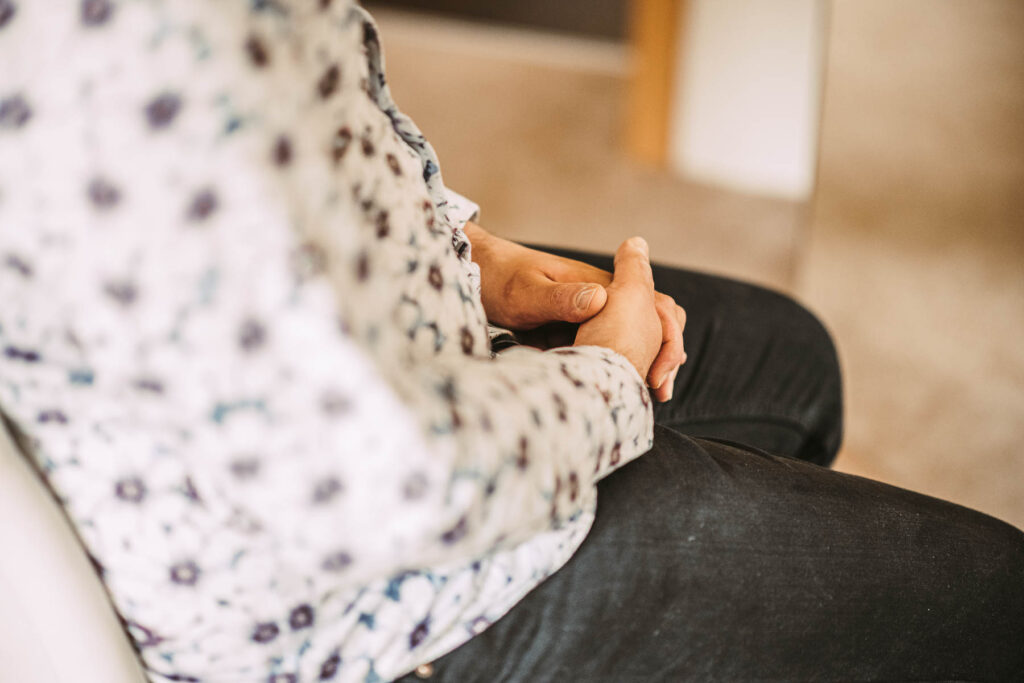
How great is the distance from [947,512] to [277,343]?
46 cm

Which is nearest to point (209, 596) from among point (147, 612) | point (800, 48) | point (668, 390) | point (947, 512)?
point (147, 612)

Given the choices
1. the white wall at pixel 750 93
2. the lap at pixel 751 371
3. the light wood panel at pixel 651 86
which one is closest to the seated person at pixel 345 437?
the lap at pixel 751 371

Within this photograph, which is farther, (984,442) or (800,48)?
(800,48)

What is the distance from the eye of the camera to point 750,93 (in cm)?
166

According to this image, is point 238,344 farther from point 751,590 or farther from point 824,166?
point 824,166

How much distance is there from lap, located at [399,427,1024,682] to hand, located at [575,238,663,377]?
0.20ft

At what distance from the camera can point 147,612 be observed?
382 mm

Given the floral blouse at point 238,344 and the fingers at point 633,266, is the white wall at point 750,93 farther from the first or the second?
the floral blouse at point 238,344

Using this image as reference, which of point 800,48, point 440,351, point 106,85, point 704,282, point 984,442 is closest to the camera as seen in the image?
point 106,85

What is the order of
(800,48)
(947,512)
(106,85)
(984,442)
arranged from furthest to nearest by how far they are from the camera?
1. (800,48)
2. (984,442)
3. (947,512)
4. (106,85)

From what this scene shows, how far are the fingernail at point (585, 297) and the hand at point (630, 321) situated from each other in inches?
0.4

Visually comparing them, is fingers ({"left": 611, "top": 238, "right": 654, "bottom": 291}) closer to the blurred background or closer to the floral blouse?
the floral blouse

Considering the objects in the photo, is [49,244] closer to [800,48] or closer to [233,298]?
[233,298]

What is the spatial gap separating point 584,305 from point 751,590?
21 cm
